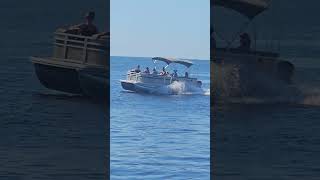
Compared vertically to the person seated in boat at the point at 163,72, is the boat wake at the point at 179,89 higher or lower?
lower

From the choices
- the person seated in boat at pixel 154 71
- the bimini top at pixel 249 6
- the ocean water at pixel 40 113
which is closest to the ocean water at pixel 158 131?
the person seated in boat at pixel 154 71

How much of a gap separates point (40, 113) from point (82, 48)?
0.84 metres

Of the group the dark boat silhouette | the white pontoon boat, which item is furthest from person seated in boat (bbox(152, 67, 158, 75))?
the dark boat silhouette

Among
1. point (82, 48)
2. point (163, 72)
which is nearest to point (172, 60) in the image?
point (163, 72)

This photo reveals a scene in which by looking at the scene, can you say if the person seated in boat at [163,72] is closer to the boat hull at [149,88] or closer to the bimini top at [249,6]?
the boat hull at [149,88]

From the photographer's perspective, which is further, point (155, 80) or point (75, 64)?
point (155, 80)

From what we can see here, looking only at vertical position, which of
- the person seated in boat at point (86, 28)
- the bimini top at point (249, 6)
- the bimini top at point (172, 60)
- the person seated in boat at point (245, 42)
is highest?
the bimini top at point (249, 6)

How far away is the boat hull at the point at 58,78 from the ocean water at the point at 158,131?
587mm

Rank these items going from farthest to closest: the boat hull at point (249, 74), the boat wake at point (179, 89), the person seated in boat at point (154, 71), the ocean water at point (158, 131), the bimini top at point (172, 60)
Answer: the person seated in boat at point (154, 71), the bimini top at point (172, 60), the boat wake at point (179, 89), the ocean water at point (158, 131), the boat hull at point (249, 74)

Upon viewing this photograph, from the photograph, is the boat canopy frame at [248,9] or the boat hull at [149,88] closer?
the boat canopy frame at [248,9]

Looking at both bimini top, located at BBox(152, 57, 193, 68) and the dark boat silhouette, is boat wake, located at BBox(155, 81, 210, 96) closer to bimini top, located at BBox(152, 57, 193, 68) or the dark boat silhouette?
bimini top, located at BBox(152, 57, 193, 68)

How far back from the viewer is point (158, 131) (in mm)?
8188

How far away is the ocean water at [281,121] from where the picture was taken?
717cm

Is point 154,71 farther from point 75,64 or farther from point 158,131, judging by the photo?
point 75,64
